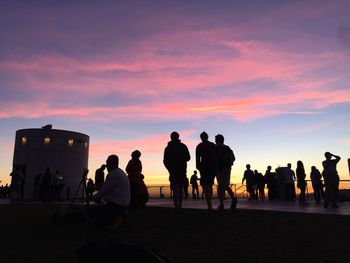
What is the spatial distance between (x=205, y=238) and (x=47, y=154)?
29.7 meters

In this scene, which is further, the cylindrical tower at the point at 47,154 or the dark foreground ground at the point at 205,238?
the cylindrical tower at the point at 47,154

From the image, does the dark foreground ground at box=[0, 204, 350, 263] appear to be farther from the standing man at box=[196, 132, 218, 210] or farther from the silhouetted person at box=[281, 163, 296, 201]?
the silhouetted person at box=[281, 163, 296, 201]

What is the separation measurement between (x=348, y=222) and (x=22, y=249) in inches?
270

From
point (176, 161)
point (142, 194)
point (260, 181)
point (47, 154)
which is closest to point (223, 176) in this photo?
point (176, 161)

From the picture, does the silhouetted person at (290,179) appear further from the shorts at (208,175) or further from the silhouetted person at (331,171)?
the shorts at (208,175)

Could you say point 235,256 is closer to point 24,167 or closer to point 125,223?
point 125,223

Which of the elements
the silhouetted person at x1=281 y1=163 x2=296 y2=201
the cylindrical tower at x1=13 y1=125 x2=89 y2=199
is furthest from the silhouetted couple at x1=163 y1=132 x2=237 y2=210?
the cylindrical tower at x1=13 y1=125 x2=89 y2=199

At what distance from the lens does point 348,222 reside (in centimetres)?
875

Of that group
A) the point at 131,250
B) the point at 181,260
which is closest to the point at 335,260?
the point at 181,260

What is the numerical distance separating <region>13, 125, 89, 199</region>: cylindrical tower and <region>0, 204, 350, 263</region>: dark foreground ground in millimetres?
25319

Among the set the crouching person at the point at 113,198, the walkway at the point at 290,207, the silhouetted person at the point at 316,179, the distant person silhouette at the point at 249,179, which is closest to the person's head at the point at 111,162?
the crouching person at the point at 113,198

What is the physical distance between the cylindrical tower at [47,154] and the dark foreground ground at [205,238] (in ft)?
83.1

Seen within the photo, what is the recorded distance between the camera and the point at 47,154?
1341 inches

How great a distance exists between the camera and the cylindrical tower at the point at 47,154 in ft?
111
